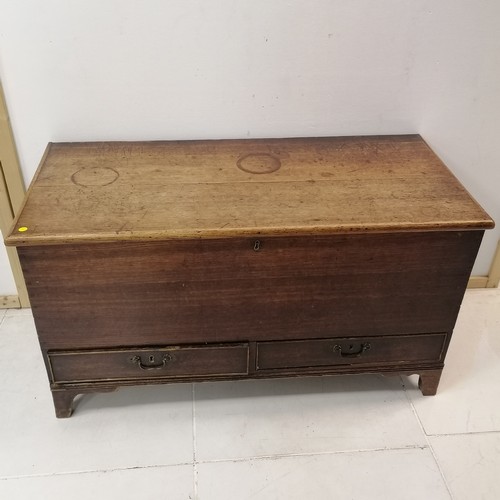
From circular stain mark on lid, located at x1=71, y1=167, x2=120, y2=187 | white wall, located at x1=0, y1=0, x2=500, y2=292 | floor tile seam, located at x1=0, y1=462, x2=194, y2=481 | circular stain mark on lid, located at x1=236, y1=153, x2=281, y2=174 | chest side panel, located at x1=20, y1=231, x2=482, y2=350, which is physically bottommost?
floor tile seam, located at x1=0, y1=462, x2=194, y2=481

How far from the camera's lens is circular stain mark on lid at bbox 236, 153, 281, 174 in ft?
5.12

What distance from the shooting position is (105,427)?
63.5 inches

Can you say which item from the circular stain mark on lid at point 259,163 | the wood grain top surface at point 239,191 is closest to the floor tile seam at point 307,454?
the wood grain top surface at point 239,191

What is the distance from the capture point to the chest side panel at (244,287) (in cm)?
136

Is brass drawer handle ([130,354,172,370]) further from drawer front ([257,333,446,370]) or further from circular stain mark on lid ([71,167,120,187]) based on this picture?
circular stain mark on lid ([71,167,120,187])

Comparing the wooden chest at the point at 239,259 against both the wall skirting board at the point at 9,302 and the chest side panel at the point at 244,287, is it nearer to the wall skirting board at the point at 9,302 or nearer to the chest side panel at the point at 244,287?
the chest side panel at the point at 244,287

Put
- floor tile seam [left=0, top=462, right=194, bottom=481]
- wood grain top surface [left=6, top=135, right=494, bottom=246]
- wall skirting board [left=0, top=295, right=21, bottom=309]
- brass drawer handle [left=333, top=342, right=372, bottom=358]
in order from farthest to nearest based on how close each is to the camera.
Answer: wall skirting board [left=0, top=295, right=21, bottom=309] < brass drawer handle [left=333, top=342, right=372, bottom=358] < floor tile seam [left=0, top=462, right=194, bottom=481] < wood grain top surface [left=6, top=135, right=494, bottom=246]

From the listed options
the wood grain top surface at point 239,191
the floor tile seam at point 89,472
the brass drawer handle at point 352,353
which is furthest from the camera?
the brass drawer handle at point 352,353

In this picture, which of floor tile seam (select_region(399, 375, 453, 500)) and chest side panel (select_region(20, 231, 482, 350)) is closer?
chest side panel (select_region(20, 231, 482, 350))

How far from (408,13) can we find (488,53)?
0.92 feet

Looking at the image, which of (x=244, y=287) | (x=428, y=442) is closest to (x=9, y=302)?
(x=244, y=287)

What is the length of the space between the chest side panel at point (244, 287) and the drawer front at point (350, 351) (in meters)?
0.03

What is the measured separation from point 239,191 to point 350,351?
556 millimetres

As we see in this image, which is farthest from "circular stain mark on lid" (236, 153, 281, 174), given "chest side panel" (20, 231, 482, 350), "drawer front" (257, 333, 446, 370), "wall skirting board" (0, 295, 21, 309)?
"wall skirting board" (0, 295, 21, 309)
